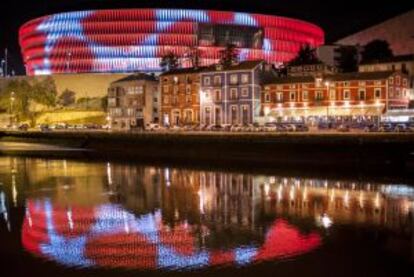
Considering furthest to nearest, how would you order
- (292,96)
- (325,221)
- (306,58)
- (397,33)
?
(397,33), (306,58), (292,96), (325,221)

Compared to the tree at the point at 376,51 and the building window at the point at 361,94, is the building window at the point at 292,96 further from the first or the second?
the tree at the point at 376,51

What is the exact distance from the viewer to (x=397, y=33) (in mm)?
124812

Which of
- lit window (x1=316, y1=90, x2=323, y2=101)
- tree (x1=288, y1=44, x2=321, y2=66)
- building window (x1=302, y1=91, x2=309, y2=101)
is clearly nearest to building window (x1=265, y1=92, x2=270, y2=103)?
building window (x1=302, y1=91, x2=309, y2=101)

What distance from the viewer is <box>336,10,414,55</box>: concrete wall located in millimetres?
121081

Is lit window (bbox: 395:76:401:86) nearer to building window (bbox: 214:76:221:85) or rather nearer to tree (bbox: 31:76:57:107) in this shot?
building window (bbox: 214:76:221:85)

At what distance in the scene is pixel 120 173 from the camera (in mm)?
59031

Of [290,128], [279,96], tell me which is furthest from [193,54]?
[290,128]

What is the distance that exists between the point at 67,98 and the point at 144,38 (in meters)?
27.0

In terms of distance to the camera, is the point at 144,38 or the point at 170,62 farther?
the point at 144,38

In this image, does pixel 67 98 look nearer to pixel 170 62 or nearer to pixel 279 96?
pixel 170 62

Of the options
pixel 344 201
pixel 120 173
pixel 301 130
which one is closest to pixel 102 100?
pixel 301 130

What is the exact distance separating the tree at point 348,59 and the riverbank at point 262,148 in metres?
45.1

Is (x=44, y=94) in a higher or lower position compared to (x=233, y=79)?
lower

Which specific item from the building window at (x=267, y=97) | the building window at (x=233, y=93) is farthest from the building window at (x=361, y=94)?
the building window at (x=233, y=93)
